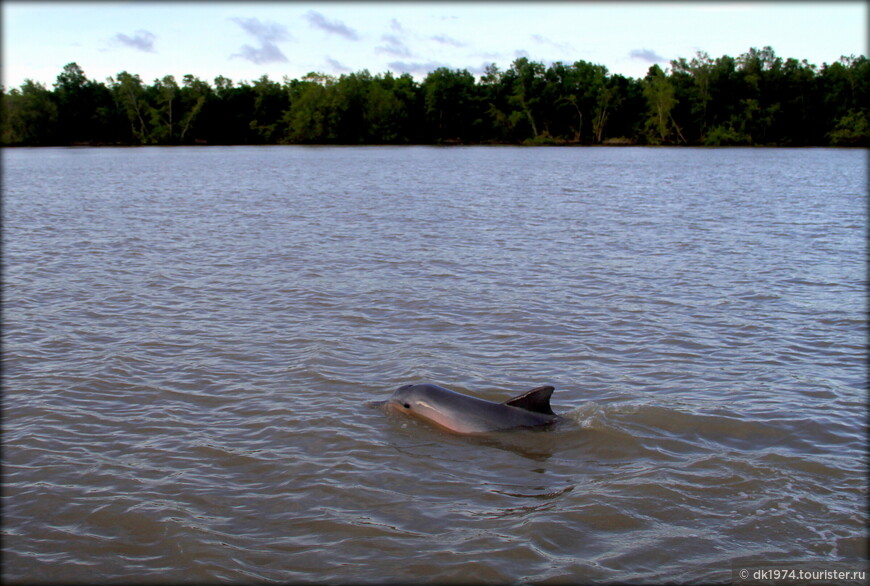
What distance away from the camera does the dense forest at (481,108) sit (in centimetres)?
11300

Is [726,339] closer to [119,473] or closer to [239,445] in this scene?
[239,445]

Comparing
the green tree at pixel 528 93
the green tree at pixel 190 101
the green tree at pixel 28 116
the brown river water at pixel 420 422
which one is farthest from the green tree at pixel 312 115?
the brown river water at pixel 420 422

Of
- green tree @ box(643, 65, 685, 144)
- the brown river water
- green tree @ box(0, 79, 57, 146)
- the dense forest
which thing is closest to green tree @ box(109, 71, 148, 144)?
the dense forest

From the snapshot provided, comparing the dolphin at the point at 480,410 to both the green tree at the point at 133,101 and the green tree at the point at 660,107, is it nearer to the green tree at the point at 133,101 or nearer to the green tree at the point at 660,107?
the green tree at the point at 660,107

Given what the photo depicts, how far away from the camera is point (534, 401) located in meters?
7.66

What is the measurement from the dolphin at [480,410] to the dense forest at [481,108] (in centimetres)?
11822

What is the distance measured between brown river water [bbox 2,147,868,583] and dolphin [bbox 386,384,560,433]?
0.50 feet

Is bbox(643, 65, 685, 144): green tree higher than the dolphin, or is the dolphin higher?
bbox(643, 65, 685, 144): green tree

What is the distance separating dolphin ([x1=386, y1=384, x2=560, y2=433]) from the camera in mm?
7609

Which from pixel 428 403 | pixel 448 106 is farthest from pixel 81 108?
pixel 428 403

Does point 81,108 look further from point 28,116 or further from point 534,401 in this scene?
point 534,401

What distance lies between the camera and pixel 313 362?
9992mm

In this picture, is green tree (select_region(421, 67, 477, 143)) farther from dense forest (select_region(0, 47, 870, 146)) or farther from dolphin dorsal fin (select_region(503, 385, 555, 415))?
dolphin dorsal fin (select_region(503, 385, 555, 415))

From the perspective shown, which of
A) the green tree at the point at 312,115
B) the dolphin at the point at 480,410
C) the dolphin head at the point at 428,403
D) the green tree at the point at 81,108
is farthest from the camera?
the green tree at the point at 312,115
